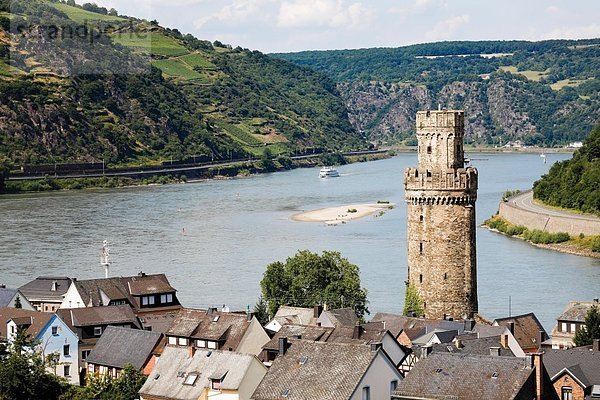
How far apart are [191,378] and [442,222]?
38.5 feet

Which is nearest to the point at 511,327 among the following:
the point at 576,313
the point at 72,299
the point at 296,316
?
the point at 576,313

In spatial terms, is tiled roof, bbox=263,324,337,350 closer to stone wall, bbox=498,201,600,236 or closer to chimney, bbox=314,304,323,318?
chimney, bbox=314,304,323,318

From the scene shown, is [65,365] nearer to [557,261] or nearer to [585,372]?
[585,372]

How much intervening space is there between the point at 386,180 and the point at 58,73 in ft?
163

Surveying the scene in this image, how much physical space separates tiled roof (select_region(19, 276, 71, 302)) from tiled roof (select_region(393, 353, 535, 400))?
21.3 meters

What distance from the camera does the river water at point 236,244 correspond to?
55.0 meters

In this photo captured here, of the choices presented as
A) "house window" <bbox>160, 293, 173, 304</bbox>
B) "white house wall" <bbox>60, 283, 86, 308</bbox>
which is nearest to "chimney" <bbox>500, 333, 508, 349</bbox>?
"house window" <bbox>160, 293, 173, 304</bbox>

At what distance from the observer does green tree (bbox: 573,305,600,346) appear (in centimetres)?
3638

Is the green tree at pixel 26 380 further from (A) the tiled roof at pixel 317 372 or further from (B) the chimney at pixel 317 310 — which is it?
(B) the chimney at pixel 317 310

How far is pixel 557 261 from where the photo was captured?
7038 centimetres

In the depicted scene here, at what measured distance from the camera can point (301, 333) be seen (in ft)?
108

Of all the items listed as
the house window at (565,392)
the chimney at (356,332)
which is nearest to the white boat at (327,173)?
the chimney at (356,332)

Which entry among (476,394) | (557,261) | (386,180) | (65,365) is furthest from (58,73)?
(476,394)

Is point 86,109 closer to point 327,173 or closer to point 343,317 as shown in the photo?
point 327,173
